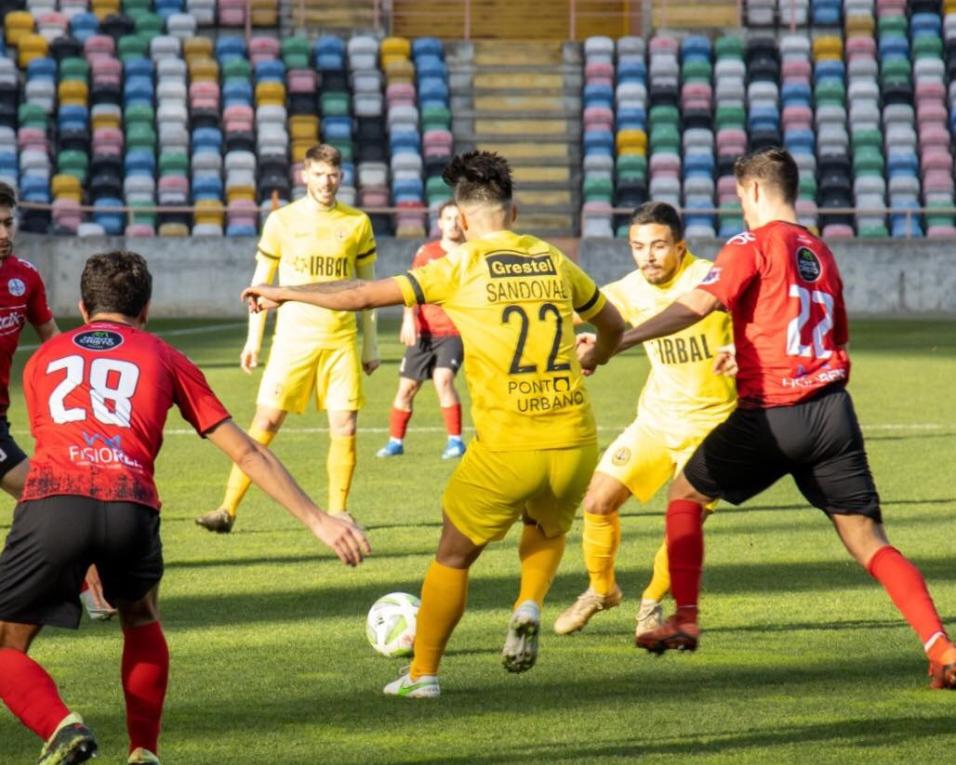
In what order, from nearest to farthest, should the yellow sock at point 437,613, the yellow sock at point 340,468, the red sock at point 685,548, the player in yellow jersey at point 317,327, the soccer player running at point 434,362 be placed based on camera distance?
1. the yellow sock at point 437,613
2. the red sock at point 685,548
3. the yellow sock at point 340,468
4. the player in yellow jersey at point 317,327
5. the soccer player running at point 434,362

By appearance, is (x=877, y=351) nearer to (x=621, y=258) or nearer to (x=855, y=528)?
(x=621, y=258)

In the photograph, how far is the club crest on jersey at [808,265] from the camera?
6.13m

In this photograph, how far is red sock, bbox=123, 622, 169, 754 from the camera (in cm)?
480

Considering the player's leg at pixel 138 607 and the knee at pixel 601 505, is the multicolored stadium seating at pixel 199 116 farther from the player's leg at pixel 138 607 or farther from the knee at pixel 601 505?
the player's leg at pixel 138 607

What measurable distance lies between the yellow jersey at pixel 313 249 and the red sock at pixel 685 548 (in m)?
4.00

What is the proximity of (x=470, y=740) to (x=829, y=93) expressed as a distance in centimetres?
2787

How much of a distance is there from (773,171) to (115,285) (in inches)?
95.4

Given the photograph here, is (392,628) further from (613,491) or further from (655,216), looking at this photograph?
(655,216)

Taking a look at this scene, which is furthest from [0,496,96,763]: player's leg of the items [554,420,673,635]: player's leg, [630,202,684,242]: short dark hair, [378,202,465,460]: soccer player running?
[378,202,465,460]: soccer player running

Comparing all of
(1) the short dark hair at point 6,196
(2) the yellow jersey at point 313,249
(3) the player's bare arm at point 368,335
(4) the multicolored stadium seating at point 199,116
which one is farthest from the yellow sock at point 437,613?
(4) the multicolored stadium seating at point 199,116

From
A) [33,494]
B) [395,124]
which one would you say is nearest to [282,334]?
[33,494]

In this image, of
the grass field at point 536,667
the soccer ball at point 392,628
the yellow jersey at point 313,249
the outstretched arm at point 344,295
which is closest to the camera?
the grass field at point 536,667

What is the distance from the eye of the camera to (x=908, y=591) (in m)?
→ 5.97

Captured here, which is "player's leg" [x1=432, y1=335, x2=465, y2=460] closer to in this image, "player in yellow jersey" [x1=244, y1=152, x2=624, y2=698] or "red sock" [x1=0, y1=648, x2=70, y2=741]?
"player in yellow jersey" [x1=244, y1=152, x2=624, y2=698]
